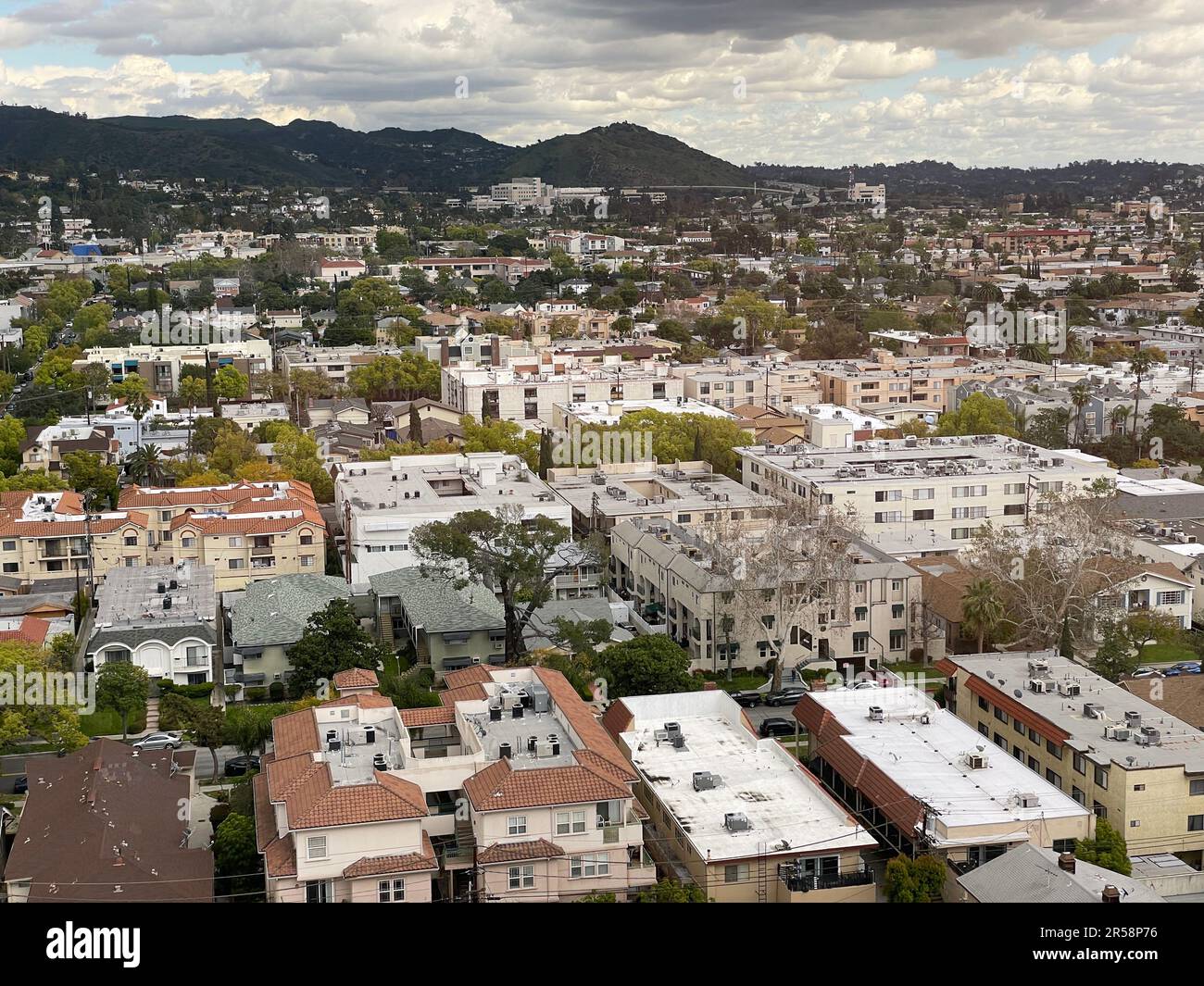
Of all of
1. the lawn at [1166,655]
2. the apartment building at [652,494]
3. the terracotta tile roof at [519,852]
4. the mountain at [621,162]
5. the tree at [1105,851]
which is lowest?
the lawn at [1166,655]

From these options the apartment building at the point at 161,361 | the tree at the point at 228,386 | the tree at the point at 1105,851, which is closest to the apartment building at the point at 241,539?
the tree at the point at 1105,851

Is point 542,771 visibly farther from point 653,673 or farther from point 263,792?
point 653,673

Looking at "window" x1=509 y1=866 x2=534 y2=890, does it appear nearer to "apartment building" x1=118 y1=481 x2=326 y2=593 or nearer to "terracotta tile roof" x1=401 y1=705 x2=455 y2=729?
"terracotta tile roof" x1=401 y1=705 x2=455 y2=729

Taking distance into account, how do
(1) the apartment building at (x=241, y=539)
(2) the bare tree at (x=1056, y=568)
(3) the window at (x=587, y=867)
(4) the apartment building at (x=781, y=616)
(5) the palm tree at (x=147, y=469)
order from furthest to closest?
(5) the palm tree at (x=147, y=469), (1) the apartment building at (x=241, y=539), (4) the apartment building at (x=781, y=616), (2) the bare tree at (x=1056, y=568), (3) the window at (x=587, y=867)

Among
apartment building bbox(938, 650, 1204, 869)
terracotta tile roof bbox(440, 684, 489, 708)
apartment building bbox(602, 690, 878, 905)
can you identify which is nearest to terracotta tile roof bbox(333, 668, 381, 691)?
terracotta tile roof bbox(440, 684, 489, 708)

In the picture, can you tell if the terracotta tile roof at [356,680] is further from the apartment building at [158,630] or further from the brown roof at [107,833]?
the apartment building at [158,630]

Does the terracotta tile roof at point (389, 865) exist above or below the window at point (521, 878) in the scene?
above

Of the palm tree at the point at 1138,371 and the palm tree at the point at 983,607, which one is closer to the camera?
the palm tree at the point at 983,607
